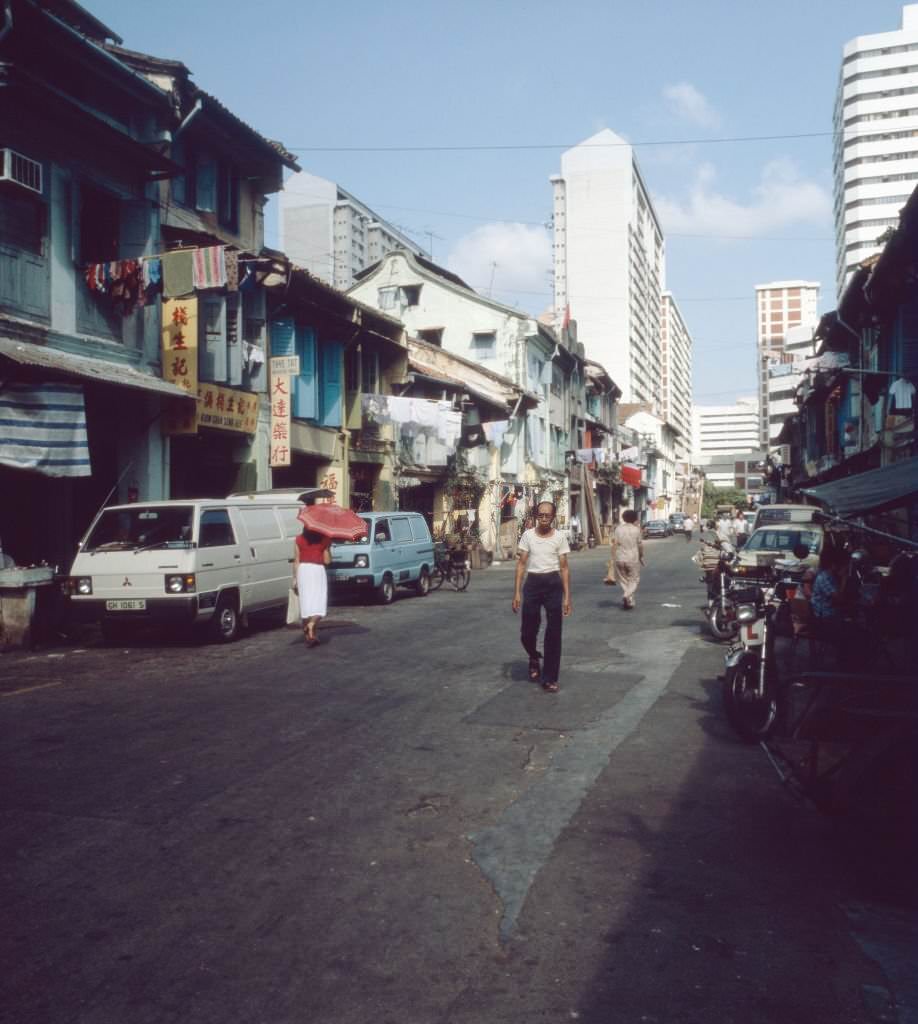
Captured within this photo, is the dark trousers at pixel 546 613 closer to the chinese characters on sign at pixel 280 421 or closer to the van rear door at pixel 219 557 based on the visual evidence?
the van rear door at pixel 219 557

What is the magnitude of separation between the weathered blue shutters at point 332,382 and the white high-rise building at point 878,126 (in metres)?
83.6

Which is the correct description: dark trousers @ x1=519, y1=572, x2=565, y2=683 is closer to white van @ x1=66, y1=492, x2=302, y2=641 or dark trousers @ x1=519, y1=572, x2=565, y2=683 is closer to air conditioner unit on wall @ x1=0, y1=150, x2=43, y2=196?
white van @ x1=66, y1=492, x2=302, y2=641

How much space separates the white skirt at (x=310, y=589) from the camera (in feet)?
41.2

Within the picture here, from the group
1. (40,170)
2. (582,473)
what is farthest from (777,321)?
(40,170)

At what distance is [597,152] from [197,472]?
88390mm

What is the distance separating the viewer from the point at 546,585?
934 cm

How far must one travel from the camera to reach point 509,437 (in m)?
41.4

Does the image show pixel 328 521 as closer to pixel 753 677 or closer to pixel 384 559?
pixel 384 559

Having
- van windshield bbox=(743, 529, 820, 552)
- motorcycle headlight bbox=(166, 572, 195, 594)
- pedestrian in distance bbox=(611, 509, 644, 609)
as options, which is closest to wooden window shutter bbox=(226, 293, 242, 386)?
motorcycle headlight bbox=(166, 572, 195, 594)

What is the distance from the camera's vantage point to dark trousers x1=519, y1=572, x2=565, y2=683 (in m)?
9.20

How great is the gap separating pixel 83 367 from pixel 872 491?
11011 mm

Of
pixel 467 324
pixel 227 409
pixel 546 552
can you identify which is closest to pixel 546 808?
pixel 546 552

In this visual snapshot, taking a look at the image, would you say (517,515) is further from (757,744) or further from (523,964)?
(523,964)

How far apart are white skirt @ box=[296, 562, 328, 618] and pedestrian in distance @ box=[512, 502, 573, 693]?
3962mm
